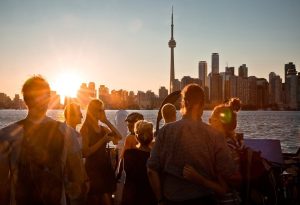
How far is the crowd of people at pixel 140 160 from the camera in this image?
3.08 m

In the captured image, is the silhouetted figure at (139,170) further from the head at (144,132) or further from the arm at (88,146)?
the arm at (88,146)

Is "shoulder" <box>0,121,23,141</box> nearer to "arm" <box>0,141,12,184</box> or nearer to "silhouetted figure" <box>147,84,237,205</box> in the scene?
"arm" <box>0,141,12,184</box>

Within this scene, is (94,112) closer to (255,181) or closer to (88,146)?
(88,146)

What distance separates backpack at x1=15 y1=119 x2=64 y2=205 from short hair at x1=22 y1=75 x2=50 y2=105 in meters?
0.28

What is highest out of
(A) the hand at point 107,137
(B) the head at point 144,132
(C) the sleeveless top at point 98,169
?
(B) the head at point 144,132

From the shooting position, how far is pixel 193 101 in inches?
152

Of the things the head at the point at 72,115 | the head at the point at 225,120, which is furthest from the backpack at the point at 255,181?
the head at the point at 72,115

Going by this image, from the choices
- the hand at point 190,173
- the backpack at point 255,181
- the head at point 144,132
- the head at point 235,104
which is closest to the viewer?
the hand at point 190,173

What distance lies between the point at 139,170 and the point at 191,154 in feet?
5.10

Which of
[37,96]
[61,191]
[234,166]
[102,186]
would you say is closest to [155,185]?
[234,166]

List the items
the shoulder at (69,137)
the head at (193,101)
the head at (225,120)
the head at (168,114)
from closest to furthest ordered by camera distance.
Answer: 1. the shoulder at (69,137)
2. the head at (193,101)
3. the head at (225,120)
4. the head at (168,114)

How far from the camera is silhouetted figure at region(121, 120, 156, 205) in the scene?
16.9ft

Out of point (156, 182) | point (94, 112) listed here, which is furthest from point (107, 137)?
point (156, 182)

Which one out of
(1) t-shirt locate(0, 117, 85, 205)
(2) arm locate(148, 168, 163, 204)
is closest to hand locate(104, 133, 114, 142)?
(2) arm locate(148, 168, 163, 204)
